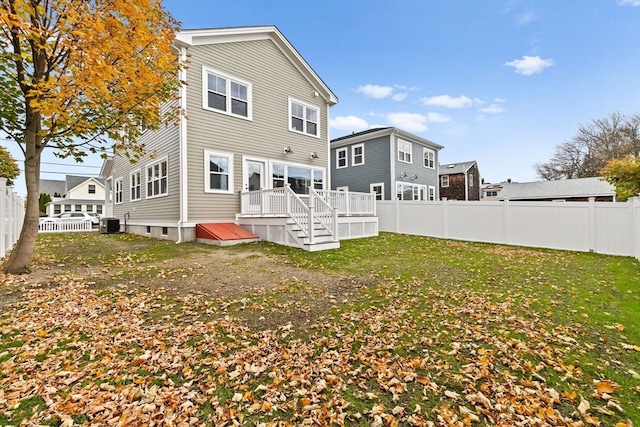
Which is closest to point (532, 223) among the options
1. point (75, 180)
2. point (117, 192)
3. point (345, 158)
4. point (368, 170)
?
point (368, 170)

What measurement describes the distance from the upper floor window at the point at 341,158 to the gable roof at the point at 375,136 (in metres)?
0.48

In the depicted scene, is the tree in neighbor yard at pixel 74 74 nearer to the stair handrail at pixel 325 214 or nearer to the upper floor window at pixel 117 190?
the stair handrail at pixel 325 214

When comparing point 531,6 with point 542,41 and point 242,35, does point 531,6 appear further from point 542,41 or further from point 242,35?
point 242,35

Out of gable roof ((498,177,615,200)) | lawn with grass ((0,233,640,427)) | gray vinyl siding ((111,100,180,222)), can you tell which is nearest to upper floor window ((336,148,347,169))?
A: gray vinyl siding ((111,100,180,222))

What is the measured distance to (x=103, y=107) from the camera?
6.27 metres

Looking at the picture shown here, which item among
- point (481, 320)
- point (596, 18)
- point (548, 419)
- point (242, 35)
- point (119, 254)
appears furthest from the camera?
point (596, 18)

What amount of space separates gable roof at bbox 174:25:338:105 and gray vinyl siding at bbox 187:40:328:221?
0.20m

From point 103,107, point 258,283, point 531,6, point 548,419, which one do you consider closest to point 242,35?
point 103,107

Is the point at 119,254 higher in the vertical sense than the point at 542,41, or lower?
lower

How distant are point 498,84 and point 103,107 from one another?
20376mm

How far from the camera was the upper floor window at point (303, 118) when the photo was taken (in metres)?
13.9

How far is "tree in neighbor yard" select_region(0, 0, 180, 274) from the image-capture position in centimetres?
507

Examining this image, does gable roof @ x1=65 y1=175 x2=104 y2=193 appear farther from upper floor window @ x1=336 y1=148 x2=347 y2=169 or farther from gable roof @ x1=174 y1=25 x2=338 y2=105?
gable roof @ x1=174 y1=25 x2=338 y2=105

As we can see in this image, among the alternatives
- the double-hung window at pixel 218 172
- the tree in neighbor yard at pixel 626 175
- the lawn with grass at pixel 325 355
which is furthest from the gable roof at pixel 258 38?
the tree in neighbor yard at pixel 626 175
